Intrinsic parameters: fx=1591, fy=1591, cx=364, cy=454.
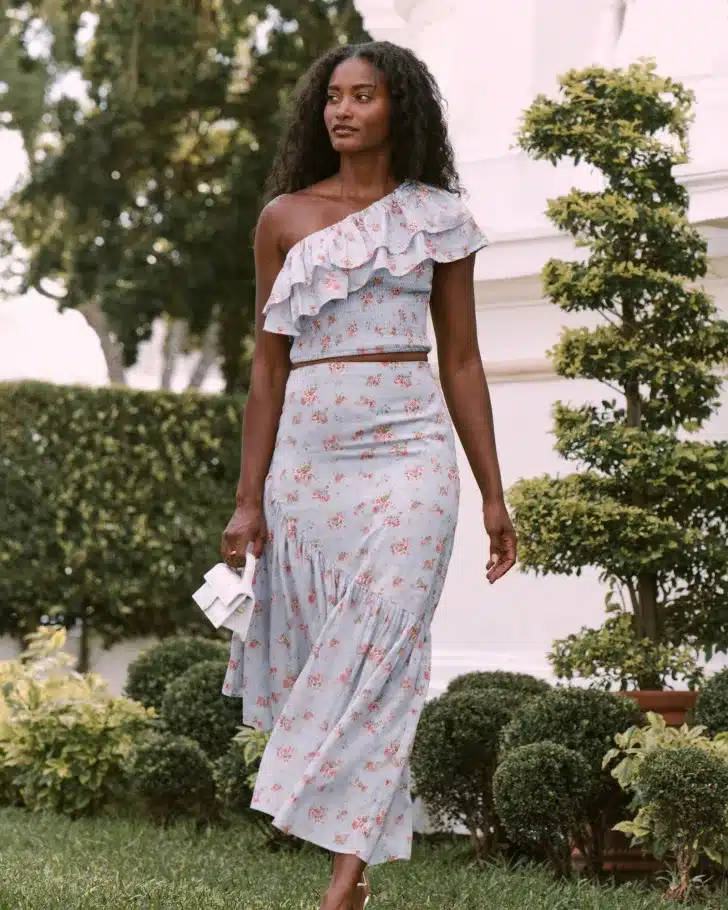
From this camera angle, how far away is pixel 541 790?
4.98 metres

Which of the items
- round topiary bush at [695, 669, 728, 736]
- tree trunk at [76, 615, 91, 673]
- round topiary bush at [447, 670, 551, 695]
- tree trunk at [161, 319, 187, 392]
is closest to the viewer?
round topiary bush at [695, 669, 728, 736]

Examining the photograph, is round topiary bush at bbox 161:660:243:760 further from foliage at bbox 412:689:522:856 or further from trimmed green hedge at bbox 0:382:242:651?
trimmed green hedge at bbox 0:382:242:651

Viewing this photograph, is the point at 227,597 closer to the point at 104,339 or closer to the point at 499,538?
the point at 499,538

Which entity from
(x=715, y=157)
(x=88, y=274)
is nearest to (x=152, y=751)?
(x=715, y=157)

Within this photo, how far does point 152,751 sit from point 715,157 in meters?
3.37

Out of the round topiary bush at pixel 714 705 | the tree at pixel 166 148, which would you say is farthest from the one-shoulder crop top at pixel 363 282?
the tree at pixel 166 148

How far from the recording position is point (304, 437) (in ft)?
12.9

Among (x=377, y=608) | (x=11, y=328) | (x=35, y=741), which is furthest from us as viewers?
(x=11, y=328)

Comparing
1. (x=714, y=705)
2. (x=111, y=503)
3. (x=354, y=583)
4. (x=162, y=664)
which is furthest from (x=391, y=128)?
(x=111, y=503)

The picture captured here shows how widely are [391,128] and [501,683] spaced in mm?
2684

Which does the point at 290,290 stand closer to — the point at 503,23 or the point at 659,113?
the point at 659,113

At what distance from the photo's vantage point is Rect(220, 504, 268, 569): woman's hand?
3.95 metres

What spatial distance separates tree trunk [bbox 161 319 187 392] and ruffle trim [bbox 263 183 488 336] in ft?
58.6

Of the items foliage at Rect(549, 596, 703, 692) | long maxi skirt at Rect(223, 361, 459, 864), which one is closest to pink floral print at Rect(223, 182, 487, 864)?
long maxi skirt at Rect(223, 361, 459, 864)
